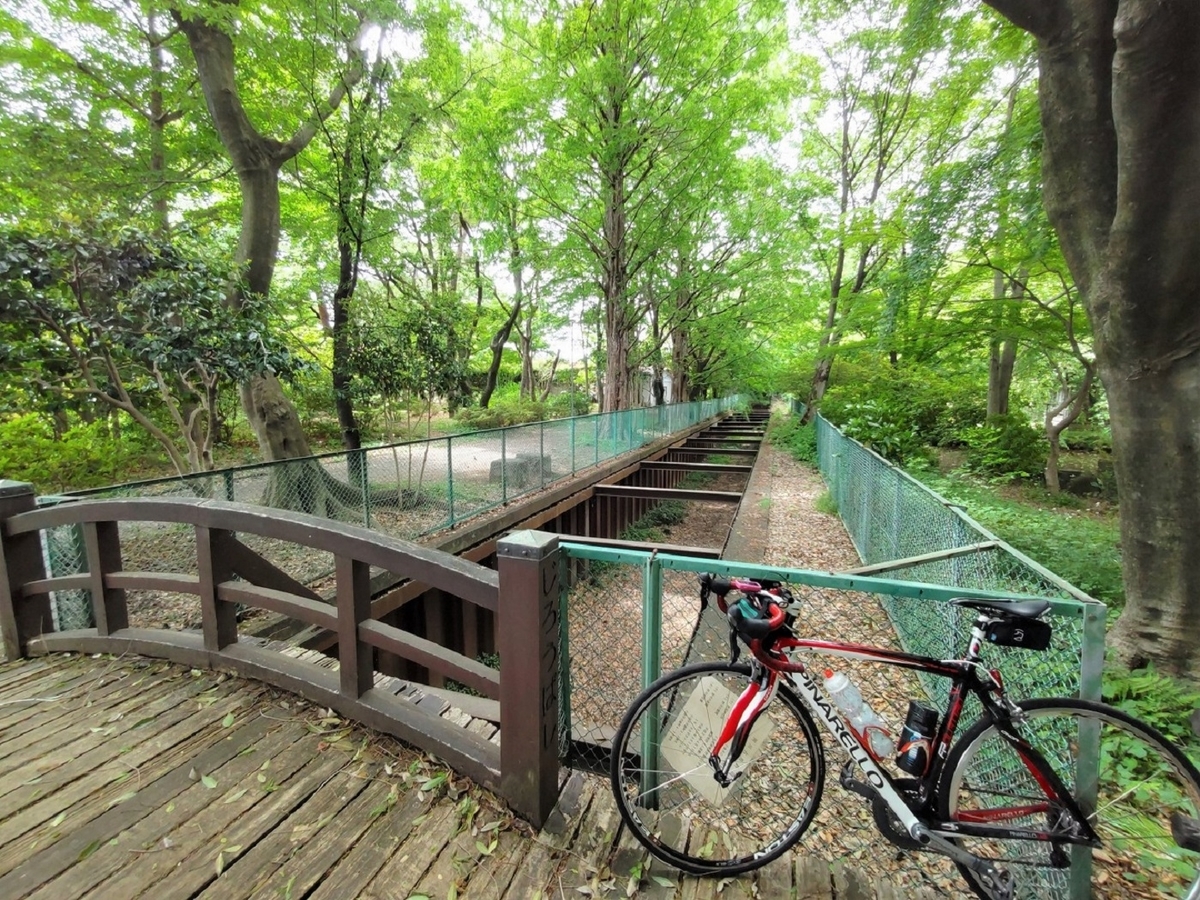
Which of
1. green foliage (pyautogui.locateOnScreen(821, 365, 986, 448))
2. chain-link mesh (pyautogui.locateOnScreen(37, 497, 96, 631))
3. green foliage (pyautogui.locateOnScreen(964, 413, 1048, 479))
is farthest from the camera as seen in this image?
green foliage (pyautogui.locateOnScreen(821, 365, 986, 448))

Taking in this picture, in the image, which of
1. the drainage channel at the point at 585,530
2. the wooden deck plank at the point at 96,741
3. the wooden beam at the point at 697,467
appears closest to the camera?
the wooden deck plank at the point at 96,741

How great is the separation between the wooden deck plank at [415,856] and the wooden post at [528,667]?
0.85ft

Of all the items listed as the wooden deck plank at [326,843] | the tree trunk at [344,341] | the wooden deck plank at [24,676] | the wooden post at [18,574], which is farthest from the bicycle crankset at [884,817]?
the tree trunk at [344,341]

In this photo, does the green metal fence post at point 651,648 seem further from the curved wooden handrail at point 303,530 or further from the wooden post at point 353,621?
the wooden post at point 353,621

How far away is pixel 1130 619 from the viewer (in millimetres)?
3486

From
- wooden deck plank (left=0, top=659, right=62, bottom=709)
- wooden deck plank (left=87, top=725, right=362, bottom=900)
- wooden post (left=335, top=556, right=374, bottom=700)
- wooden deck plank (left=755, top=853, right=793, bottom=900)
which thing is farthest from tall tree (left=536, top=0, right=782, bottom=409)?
wooden deck plank (left=755, top=853, right=793, bottom=900)

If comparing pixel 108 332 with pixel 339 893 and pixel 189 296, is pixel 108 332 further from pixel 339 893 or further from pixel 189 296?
pixel 339 893

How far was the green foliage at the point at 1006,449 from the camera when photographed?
10.3 meters

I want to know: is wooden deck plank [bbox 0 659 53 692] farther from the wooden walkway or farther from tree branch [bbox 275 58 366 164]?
tree branch [bbox 275 58 366 164]

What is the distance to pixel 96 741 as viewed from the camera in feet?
7.89

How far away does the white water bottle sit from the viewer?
1.83 metres

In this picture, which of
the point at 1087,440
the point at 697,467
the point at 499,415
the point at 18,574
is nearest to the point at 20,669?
the point at 18,574

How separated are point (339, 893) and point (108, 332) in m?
5.31

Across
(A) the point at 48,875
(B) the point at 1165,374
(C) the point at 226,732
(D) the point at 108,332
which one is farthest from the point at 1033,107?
(D) the point at 108,332
